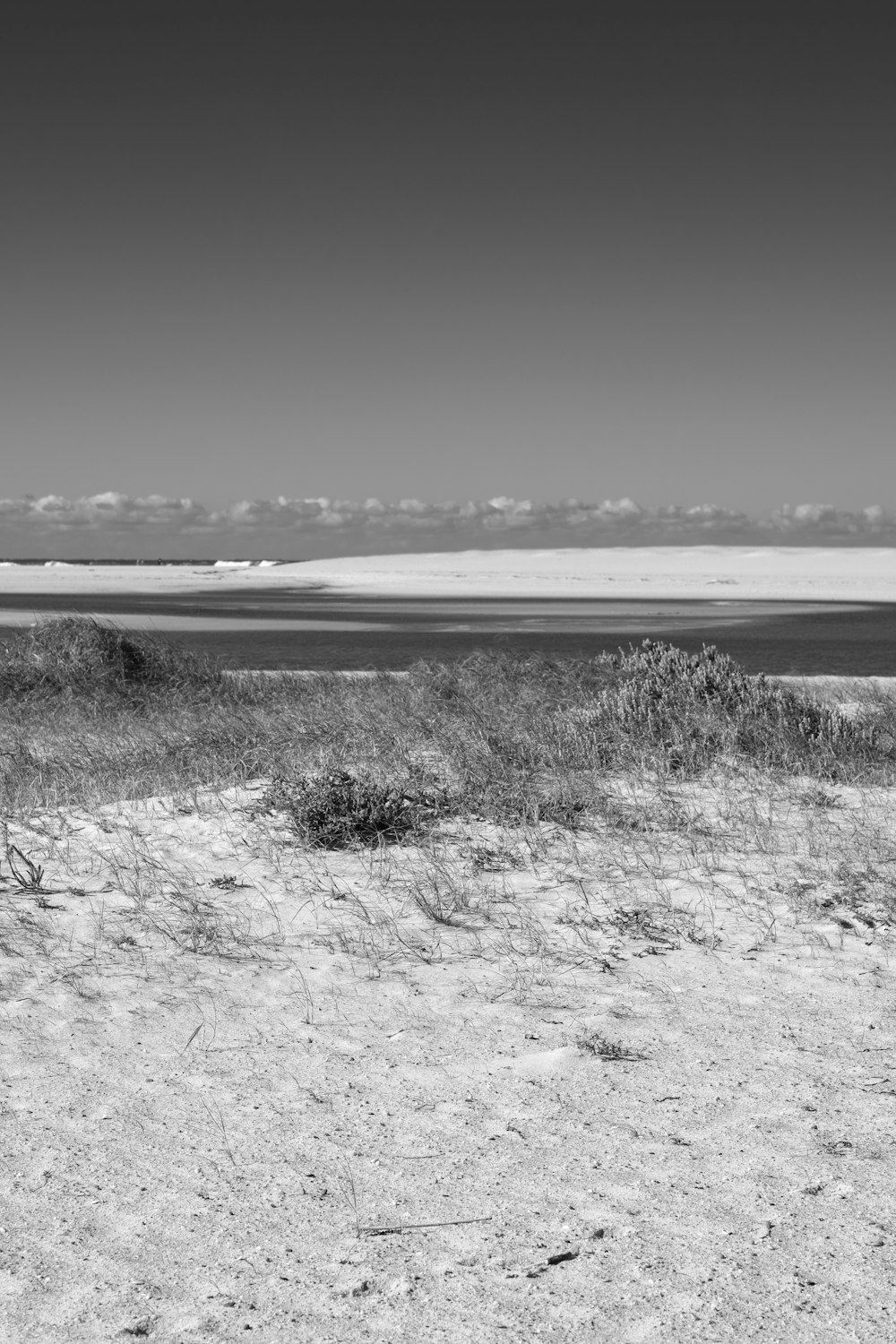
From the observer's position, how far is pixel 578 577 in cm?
7894

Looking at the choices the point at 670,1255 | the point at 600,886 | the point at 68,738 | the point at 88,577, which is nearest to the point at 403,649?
the point at 68,738

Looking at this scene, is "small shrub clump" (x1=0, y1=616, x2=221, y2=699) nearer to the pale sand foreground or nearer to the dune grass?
the dune grass

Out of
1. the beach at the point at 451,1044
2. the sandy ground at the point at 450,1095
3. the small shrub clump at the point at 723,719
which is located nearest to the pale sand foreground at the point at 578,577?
the small shrub clump at the point at 723,719

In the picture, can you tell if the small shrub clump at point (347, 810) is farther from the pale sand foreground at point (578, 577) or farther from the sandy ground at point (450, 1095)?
the pale sand foreground at point (578, 577)

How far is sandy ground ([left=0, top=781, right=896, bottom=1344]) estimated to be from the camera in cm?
308

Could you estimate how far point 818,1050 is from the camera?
4.59 metres

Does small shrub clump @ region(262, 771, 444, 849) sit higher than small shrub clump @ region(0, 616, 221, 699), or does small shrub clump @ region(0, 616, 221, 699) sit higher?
small shrub clump @ region(0, 616, 221, 699)

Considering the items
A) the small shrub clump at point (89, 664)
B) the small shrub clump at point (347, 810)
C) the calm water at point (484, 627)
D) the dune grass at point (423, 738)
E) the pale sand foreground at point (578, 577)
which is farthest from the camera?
the pale sand foreground at point (578, 577)

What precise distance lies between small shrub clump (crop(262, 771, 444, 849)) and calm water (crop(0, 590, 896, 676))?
13690mm

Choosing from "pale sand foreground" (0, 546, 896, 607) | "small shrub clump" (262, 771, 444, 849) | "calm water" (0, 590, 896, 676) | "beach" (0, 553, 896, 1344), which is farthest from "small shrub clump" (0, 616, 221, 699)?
"pale sand foreground" (0, 546, 896, 607)

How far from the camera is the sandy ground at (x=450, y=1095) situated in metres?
3.08

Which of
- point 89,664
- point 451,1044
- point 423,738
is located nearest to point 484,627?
point 89,664

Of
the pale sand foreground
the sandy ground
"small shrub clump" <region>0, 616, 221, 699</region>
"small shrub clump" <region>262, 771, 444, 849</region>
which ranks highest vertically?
the pale sand foreground

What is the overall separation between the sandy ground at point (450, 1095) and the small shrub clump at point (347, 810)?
34cm
